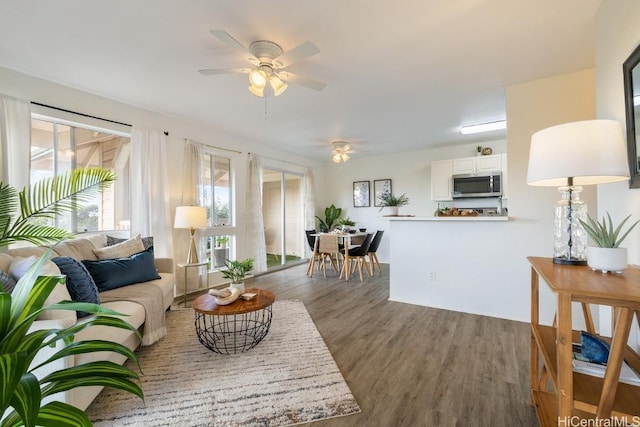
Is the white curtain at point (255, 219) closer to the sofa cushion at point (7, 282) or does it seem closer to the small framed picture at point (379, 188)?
the small framed picture at point (379, 188)

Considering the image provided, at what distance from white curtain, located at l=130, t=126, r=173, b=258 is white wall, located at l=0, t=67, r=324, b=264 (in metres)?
0.18

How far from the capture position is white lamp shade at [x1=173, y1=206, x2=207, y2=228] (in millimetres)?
3479

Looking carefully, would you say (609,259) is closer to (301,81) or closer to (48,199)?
→ (301,81)

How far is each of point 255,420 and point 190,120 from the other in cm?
388

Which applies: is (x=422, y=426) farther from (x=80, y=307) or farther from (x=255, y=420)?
(x=80, y=307)

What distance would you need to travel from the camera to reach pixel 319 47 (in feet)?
7.50

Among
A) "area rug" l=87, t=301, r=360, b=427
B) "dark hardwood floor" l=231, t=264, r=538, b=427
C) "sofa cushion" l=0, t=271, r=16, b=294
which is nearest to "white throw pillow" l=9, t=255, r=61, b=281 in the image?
"sofa cushion" l=0, t=271, r=16, b=294

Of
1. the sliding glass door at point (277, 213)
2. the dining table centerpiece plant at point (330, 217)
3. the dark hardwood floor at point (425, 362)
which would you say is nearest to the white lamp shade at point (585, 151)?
the dark hardwood floor at point (425, 362)

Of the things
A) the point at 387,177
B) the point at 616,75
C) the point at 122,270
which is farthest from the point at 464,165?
the point at 122,270

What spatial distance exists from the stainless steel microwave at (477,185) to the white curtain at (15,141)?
19.7 feet

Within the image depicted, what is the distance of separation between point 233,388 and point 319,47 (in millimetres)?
2690

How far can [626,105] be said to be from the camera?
142cm

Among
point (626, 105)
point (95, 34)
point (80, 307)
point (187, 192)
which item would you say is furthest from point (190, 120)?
point (626, 105)

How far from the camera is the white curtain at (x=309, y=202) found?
657 cm
